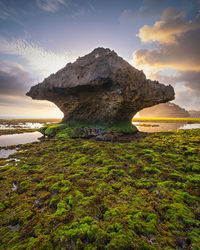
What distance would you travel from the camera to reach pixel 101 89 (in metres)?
18.2

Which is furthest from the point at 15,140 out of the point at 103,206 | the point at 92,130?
the point at 103,206

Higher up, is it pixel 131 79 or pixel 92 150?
pixel 131 79

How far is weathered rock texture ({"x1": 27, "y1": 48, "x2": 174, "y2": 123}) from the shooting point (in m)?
17.1

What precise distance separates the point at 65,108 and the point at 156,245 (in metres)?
24.2

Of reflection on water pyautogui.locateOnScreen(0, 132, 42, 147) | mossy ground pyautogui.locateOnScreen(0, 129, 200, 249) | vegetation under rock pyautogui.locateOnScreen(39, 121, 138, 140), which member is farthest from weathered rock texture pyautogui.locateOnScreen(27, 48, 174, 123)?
mossy ground pyautogui.locateOnScreen(0, 129, 200, 249)

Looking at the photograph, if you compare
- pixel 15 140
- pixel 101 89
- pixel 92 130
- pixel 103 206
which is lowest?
pixel 103 206

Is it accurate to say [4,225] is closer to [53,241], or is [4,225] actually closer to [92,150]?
[53,241]

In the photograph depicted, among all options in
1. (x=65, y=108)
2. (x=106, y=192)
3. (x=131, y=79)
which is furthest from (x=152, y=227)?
(x=65, y=108)

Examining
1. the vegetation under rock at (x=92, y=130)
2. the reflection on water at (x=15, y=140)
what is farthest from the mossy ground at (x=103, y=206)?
the reflection on water at (x=15, y=140)

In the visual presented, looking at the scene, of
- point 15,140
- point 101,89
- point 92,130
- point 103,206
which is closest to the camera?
point 103,206

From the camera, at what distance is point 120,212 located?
4500 millimetres

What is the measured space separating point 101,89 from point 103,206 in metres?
15.7

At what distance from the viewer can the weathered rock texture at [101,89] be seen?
1711cm

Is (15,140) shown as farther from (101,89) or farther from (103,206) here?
(103,206)
